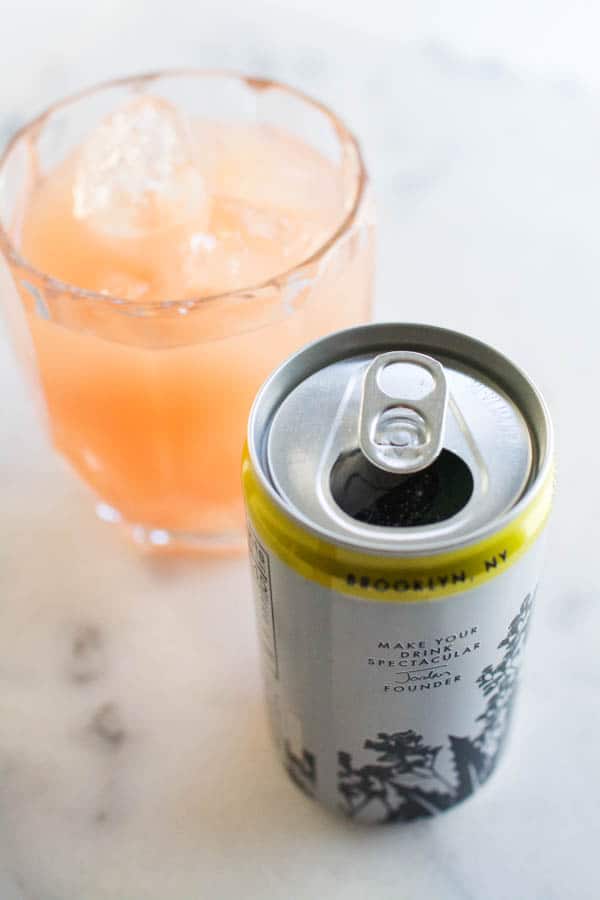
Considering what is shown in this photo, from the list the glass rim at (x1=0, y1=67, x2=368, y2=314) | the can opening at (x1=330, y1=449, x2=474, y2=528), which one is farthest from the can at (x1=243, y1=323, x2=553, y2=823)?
the glass rim at (x1=0, y1=67, x2=368, y2=314)

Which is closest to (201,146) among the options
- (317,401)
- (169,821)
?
(317,401)

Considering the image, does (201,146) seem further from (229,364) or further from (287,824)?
(287,824)

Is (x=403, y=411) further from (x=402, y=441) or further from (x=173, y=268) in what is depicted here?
(x=173, y=268)

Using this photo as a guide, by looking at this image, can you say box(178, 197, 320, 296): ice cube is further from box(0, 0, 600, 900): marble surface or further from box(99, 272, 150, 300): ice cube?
box(0, 0, 600, 900): marble surface

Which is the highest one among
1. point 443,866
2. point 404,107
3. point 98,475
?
point 404,107

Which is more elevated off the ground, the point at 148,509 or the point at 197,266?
the point at 197,266

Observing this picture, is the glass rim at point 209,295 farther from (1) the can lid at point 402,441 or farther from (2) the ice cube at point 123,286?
(1) the can lid at point 402,441
